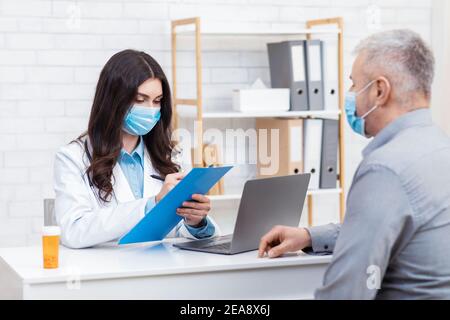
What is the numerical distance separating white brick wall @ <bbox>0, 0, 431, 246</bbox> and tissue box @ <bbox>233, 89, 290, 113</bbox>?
243mm

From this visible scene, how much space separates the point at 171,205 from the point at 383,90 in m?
0.71

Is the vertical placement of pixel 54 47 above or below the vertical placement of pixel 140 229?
above

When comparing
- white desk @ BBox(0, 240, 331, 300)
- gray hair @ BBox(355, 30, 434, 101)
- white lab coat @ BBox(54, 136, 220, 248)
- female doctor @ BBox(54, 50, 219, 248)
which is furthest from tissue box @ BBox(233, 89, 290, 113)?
gray hair @ BBox(355, 30, 434, 101)

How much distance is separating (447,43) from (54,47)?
2.08 meters

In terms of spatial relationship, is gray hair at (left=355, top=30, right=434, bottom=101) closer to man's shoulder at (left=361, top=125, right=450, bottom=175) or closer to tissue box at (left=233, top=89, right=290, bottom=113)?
man's shoulder at (left=361, top=125, right=450, bottom=175)

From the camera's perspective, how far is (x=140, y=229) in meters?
2.12

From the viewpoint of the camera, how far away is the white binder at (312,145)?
378 cm

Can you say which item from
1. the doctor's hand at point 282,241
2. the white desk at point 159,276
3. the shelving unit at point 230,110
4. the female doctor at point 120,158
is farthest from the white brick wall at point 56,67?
the doctor's hand at point 282,241

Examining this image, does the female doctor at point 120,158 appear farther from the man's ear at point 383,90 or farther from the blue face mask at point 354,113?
the man's ear at point 383,90
